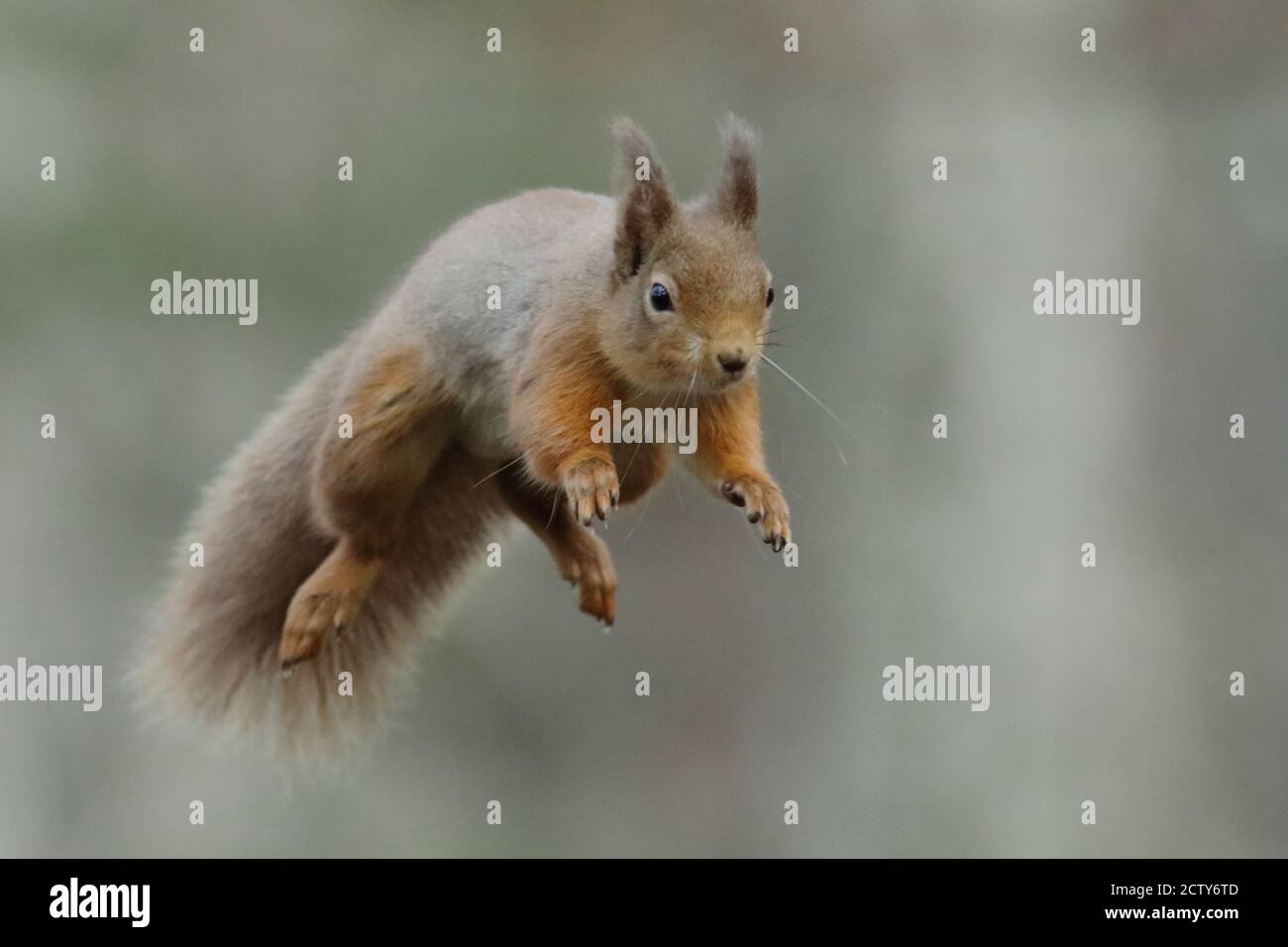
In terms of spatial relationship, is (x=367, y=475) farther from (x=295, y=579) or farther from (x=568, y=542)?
(x=295, y=579)

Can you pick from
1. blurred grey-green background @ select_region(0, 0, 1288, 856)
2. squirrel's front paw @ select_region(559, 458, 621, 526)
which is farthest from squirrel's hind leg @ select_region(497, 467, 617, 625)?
blurred grey-green background @ select_region(0, 0, 1288, 856)

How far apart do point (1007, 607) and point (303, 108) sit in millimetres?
3639

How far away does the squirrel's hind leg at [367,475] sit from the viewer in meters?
3.20

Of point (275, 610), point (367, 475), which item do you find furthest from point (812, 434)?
point (367, 475)

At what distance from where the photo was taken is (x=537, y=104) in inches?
267

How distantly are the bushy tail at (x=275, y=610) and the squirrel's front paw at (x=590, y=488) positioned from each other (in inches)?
36.1

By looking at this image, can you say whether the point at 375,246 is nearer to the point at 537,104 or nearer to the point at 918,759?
the point at 537,104

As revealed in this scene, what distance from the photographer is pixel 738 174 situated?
2.78m

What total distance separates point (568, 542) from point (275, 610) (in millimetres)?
872

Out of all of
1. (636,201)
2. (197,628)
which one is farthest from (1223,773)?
(636,201)

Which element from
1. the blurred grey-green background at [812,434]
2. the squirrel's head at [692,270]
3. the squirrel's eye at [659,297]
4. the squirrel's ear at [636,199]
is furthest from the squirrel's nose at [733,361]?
the blurred grey-green background at [812,434]

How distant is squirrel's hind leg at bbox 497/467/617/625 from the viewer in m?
3.27

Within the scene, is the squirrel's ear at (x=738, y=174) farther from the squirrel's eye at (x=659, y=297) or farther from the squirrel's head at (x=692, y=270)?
the squirrel's eye at (x=659, y=297)

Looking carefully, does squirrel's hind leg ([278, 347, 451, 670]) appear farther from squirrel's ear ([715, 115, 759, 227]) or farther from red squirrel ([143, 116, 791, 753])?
squirrel's ear ([715, 115, 759, 227])
